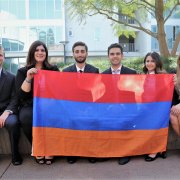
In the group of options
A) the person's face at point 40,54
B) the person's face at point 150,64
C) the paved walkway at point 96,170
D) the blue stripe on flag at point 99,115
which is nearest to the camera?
the paved walkway at point 96,170

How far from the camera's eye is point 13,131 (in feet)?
14.9

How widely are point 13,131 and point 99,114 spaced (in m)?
1.17

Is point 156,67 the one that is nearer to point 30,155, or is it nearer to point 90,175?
point 90,175

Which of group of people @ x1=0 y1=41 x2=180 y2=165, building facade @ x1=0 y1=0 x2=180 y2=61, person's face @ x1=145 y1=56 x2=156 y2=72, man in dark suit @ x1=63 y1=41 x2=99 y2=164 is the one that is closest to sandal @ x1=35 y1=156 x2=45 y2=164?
group of people @ x1=0 y1=41 x2=180 y2=165

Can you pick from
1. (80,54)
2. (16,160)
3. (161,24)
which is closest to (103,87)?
(80,54)

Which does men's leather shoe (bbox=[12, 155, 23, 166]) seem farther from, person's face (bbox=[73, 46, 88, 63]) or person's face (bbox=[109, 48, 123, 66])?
person's face (bbox=[109, 48, 123, 66])

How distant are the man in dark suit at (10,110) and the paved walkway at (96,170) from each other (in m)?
0.23

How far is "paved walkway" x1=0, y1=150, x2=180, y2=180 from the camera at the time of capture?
165 inches

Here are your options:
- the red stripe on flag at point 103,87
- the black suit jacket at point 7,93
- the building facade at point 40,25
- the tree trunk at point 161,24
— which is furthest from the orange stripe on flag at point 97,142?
the building facade at point 40,25

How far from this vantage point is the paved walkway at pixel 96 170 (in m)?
Result: 4.18

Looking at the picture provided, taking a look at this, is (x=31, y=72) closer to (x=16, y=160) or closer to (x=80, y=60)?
(x=80, y=60)

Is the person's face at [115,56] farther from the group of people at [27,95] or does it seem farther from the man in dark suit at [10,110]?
the man in dark suit at [10,110]

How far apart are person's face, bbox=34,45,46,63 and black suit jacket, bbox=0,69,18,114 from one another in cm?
44

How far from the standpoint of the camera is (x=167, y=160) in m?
4.64
